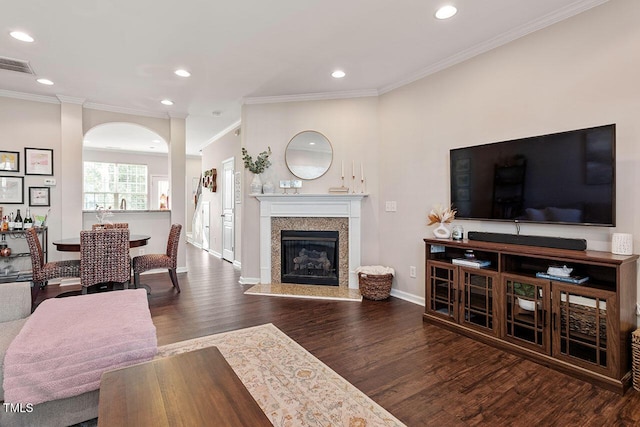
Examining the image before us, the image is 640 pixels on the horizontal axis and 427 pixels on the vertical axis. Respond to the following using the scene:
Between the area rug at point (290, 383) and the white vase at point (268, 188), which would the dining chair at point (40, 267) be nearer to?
the area rug at point (290, 383)

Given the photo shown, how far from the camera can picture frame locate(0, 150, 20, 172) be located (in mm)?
4500

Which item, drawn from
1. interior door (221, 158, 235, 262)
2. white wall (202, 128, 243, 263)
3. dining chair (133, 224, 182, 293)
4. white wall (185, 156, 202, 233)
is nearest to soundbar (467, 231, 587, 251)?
dining chair (133, 224, 182, 293)

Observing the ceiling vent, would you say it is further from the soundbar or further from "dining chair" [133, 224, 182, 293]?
the soundbar

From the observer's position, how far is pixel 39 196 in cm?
470

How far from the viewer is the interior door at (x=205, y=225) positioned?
8.34m

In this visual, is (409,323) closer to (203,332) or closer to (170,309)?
(203,332)

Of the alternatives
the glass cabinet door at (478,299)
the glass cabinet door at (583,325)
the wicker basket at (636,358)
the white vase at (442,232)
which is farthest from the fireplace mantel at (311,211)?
Answer: the wicker basket at (636,358)

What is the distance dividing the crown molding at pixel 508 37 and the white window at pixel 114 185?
8454mm

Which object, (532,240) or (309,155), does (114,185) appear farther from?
(532,240)

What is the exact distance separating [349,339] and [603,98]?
275 centimetres

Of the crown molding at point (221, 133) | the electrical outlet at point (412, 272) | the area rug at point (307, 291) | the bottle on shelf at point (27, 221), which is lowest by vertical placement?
the area rug at point (307, 291)

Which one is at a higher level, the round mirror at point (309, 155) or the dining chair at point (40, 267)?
the round mirror at point (309, 155)

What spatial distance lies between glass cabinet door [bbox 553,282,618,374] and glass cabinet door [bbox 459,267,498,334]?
47cm

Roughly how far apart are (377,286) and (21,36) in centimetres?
446
